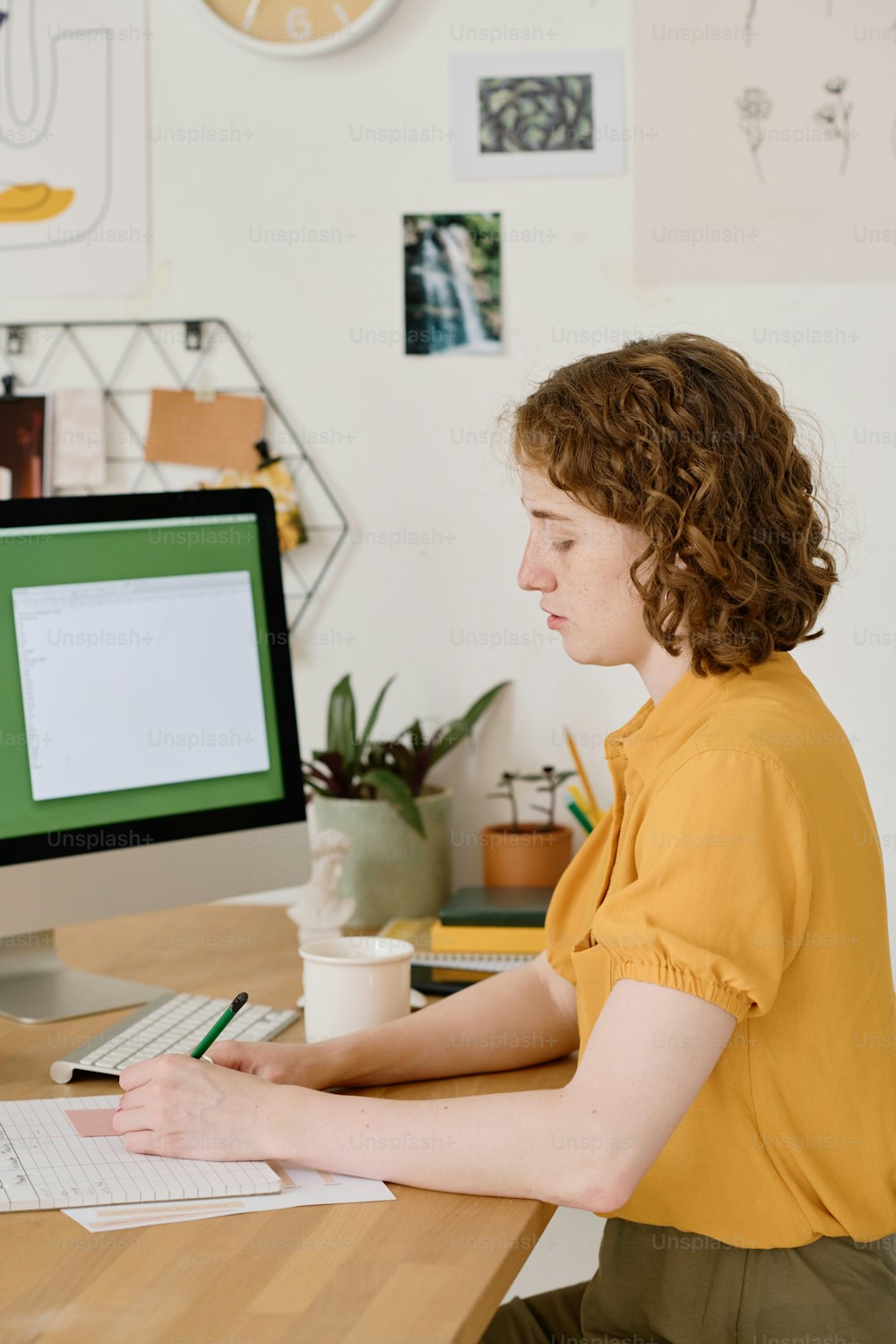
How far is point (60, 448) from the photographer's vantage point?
6.01 feet

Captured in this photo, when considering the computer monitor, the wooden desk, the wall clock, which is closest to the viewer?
the wooden desk

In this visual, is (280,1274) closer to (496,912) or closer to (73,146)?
(496,912)

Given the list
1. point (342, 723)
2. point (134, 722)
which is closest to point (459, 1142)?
point (134, 722)

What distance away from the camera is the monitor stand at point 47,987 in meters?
1.32

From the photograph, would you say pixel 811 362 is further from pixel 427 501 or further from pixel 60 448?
pixel 60 448

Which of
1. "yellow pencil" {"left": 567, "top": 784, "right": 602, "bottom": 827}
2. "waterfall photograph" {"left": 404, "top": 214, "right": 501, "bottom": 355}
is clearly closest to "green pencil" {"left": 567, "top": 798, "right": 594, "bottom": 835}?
"yellow pencil" {"left": 567, "top": 784, "right": 602, "bottom": 827}

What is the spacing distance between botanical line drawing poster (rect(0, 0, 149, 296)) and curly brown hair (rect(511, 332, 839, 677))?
983 mm

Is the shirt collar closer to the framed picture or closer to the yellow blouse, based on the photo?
the yellow blouse

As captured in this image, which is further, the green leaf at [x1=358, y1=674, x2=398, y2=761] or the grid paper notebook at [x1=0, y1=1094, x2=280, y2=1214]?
the green leaf at [x1=358, y1=674, x2=398, y2=761]

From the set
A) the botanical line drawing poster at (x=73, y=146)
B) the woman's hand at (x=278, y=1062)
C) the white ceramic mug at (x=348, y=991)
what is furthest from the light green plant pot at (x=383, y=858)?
the botanical line drawing poster at (x=73, y=146)

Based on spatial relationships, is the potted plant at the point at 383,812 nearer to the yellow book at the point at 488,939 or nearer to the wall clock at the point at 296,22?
the yellow book at the point at 488,939

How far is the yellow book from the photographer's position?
1.45 m

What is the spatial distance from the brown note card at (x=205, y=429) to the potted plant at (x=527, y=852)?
1.93 ft

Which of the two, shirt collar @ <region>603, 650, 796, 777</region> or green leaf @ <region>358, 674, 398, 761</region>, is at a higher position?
shirt collar @ <region>603, 650, 796, 777</region>
